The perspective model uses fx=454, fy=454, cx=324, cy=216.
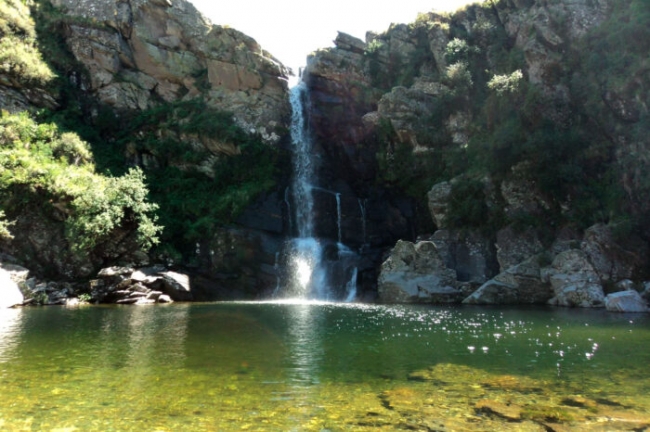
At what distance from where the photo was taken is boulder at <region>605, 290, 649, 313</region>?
2028cm

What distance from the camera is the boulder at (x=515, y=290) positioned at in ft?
80.7

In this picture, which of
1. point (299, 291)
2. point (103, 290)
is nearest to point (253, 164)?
point (299, 291)

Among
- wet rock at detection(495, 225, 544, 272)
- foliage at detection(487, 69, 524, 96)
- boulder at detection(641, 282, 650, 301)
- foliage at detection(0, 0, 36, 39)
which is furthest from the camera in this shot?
foliage at detection(0, 0, 36, 39)

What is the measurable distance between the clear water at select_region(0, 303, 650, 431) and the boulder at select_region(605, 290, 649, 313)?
684 centimetres

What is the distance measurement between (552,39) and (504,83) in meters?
5.22

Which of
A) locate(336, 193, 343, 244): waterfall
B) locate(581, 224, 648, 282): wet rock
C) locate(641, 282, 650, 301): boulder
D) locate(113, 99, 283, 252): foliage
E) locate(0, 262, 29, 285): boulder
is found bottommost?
locate(641, 282, 650, 301): boulder

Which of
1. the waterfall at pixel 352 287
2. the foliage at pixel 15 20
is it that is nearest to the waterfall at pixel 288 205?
the waterfall at pixel 352 287


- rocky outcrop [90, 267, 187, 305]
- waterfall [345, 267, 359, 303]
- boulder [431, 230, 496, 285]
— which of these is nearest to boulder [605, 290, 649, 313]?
boulder [431, 230, 496, 285]

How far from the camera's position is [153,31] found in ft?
140

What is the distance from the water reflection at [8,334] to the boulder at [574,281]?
2332cm

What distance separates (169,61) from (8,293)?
27.1 m

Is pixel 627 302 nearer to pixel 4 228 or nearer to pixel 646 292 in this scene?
pixel 646 292

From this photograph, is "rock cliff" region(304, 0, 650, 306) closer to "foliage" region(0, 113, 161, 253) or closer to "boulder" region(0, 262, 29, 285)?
"foliage" region(0, 113, 161, 253)

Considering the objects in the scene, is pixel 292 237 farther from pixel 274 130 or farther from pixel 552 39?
pixel 552 39
